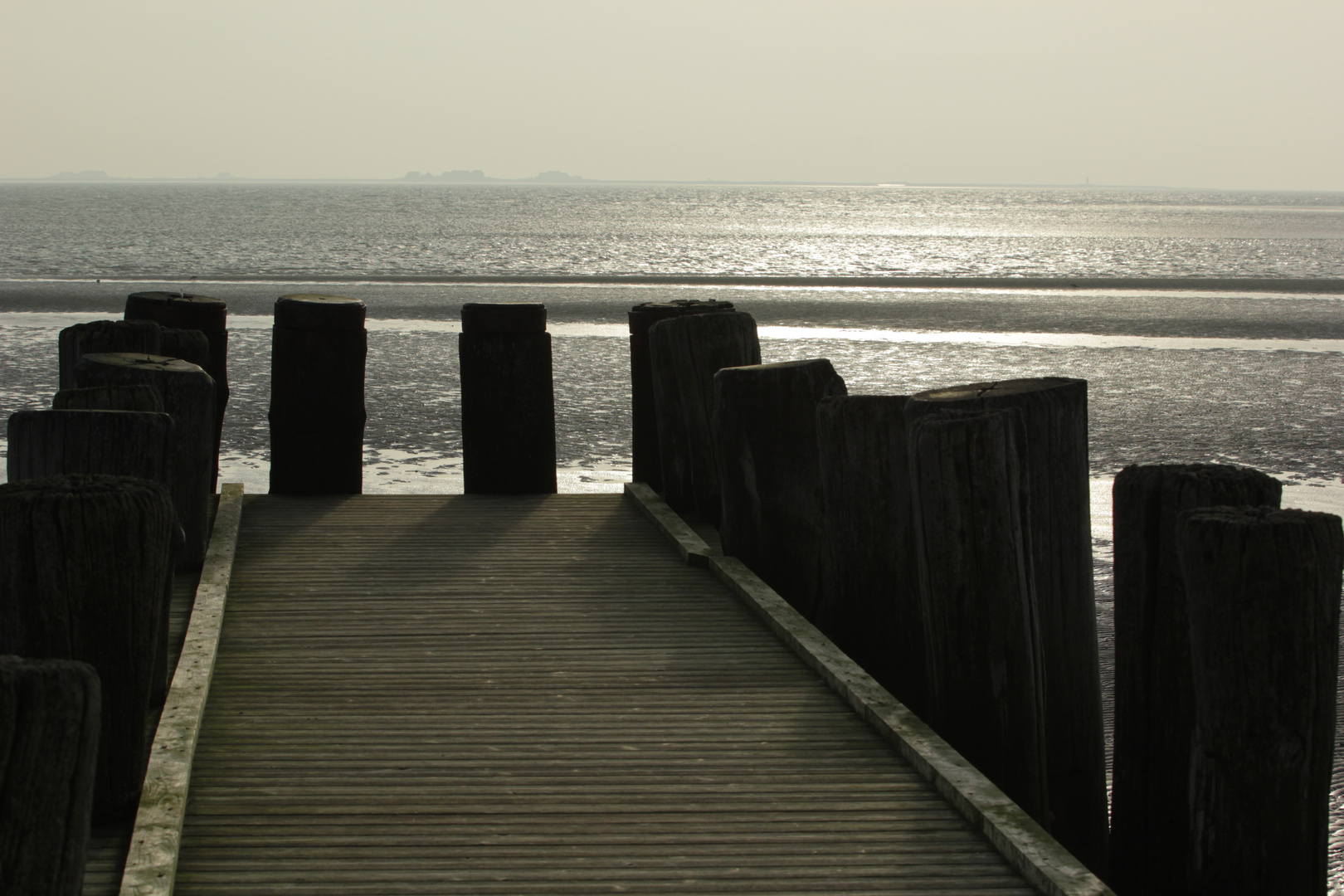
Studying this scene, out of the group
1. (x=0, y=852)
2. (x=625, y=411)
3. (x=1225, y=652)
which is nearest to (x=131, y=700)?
(x=0, y=852)

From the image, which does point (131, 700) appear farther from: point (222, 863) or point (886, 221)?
point (886, 221)

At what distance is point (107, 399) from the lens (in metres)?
4.28

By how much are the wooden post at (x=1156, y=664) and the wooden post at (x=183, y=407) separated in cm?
329

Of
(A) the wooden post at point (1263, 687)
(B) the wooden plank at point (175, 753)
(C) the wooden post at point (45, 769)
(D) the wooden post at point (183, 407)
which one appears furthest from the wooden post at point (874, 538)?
(C) the wooden post at point (45, 769)

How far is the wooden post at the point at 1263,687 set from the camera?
285 centimetres

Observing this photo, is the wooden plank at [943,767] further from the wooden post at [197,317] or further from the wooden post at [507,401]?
the wooden post at [197,317]

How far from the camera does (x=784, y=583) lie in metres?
5.22

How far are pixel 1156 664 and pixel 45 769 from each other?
Result: 2597 millimetres

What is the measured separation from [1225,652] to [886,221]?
107 meters

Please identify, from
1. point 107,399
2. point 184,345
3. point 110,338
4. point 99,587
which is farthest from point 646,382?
point 99,587

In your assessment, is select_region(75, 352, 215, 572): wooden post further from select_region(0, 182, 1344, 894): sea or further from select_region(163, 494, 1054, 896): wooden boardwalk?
select_region(0, 182, 1344, 894): sea

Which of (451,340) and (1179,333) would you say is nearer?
(451,340)

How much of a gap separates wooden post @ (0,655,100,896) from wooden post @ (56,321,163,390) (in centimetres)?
384

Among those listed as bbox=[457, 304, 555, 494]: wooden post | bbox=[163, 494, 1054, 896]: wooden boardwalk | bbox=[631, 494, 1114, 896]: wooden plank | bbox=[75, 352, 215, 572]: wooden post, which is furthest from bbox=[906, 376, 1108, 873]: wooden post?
bbox=[457, 304, 555, 494]: wooden post
